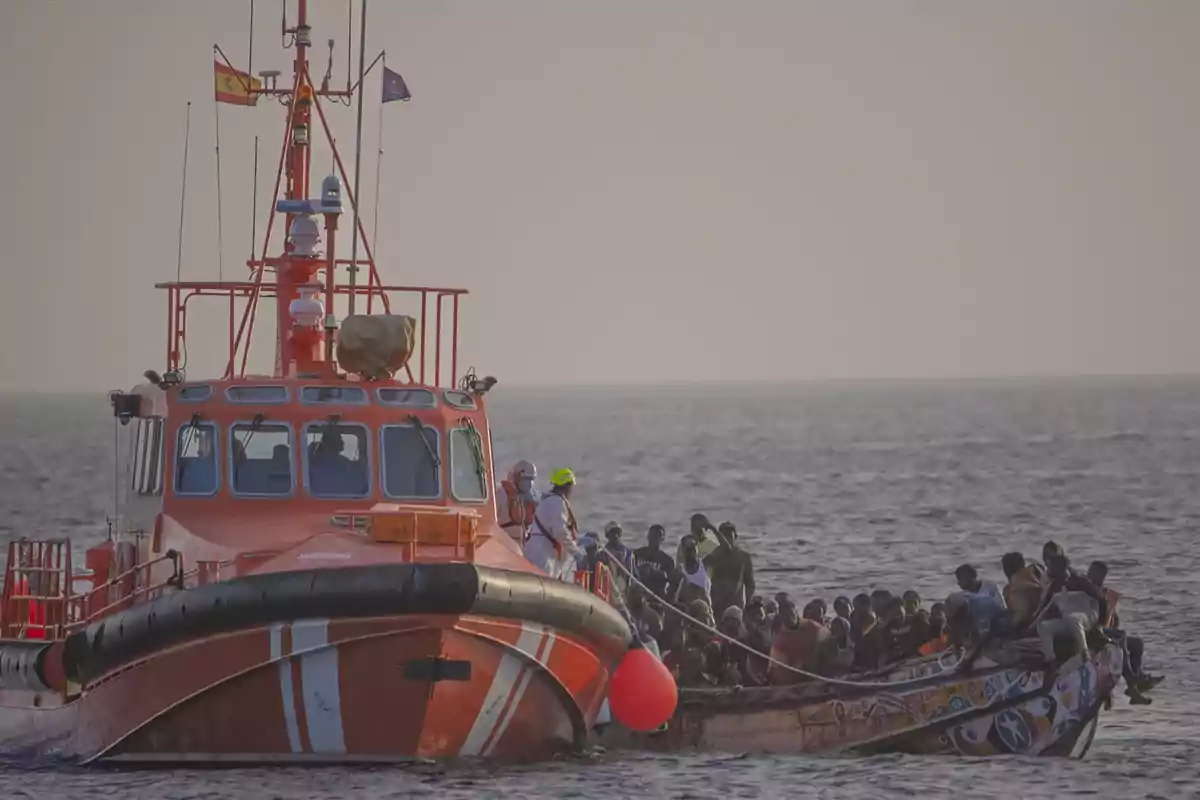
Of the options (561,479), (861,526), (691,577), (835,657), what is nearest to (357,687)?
(561,479)

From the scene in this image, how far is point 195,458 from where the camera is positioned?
61.3 ft

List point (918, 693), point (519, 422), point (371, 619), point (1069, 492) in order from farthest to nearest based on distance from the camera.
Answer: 1. point (519, 422)
2. point (1069, 492)
3. point (918, 693)
4. point (371, 619)

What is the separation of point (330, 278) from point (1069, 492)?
46122 millimetres

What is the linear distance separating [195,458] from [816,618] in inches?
233

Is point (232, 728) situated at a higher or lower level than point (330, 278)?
lower

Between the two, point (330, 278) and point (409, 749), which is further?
point (330, 278)

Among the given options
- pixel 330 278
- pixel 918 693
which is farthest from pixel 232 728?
pixel 918 693

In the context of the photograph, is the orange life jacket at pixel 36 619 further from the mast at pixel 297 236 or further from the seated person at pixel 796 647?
the seated person at pixel 796 647

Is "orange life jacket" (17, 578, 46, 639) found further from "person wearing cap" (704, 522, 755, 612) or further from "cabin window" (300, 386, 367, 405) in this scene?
"person wearing cap" (704, 522, 755, 612)

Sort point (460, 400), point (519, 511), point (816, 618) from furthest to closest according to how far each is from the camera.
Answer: point (816, 618)
point (519, 511)
point (460, 400)

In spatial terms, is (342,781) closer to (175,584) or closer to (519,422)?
(175,584)

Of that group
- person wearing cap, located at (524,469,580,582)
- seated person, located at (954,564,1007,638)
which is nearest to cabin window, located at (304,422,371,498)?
person wearing cap, located at (524,469,580,582)

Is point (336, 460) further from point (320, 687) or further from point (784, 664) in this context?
point (784, 664)

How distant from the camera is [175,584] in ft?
56.8
